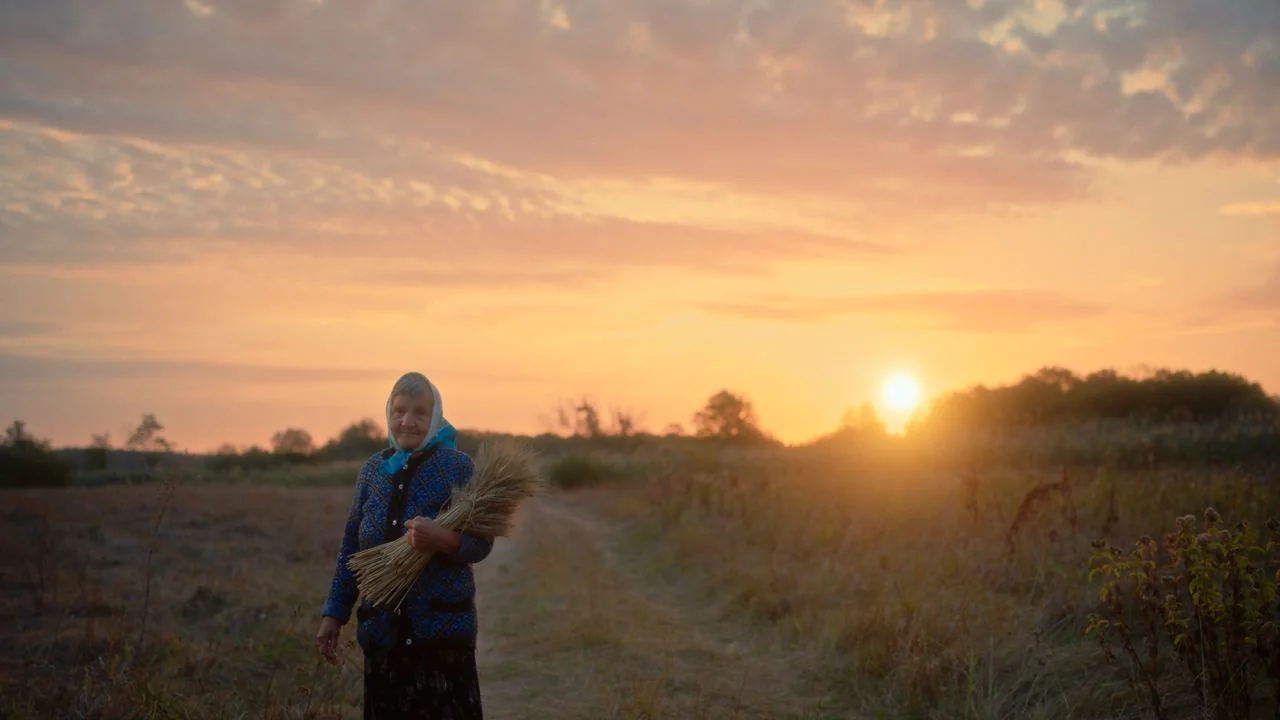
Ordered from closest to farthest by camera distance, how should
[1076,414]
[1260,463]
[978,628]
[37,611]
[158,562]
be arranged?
[978,628]
[37,611]
[158,562]
[1260,463]
[1076,414]

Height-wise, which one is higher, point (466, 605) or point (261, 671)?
point (466, 605)

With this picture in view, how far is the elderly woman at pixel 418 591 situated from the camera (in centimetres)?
414

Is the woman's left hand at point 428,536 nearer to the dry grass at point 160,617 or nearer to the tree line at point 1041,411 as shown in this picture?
the dry grass at point 160,617

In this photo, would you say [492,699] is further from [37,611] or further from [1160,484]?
[1160,484]

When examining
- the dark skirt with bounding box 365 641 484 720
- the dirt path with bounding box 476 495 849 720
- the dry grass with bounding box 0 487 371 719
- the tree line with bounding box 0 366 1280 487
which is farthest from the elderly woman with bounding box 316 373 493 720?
the tree line with bounding box 0 366 1280 487

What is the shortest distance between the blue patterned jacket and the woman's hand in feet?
0.34

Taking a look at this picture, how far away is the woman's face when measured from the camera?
423cm

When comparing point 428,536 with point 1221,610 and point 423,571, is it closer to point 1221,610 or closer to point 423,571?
point 423,571

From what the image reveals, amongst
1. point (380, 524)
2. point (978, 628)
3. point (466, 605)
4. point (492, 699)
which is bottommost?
point (492, 699)

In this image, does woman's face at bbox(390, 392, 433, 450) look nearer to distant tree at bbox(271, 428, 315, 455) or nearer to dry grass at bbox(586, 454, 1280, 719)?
dry grass at bbox(586, 454, 1280, 719)

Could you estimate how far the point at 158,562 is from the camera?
38.8 ft

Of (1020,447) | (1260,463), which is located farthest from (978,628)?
(1020,447)

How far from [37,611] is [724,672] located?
615cm

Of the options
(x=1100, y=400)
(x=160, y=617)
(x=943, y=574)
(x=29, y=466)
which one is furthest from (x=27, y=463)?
(x=1100, y=400)
